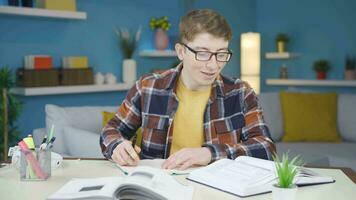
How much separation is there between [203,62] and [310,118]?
7.62ft

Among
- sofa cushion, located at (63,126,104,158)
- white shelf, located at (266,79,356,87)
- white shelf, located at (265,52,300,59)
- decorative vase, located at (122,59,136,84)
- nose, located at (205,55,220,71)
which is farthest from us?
white shelf, located at (265,52,300,59)

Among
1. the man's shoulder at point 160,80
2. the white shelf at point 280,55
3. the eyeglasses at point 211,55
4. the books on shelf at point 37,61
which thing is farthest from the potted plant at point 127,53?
the eyeglasses at point 211,55

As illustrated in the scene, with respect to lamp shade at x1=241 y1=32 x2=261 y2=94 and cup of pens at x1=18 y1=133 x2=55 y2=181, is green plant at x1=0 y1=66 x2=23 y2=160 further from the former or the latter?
lamp shade at x1=241 y1=32 x2=261 y2=94

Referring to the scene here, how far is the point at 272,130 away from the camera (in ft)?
12.7

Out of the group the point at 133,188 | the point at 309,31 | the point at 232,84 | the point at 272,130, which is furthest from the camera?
the point at 309,31

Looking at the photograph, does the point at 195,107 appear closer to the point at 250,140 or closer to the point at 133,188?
the point at 250,140

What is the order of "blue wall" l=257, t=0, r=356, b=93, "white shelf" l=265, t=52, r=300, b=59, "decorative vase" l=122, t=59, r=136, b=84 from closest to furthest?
"decorative vase" l=122, t=59, r=136, b=84 → "blue wall" l=257, t=0, r=356, b=93 → "white shelf" l=265, t=52, r=300, b=59

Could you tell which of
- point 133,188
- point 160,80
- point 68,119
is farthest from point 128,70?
point 133,188

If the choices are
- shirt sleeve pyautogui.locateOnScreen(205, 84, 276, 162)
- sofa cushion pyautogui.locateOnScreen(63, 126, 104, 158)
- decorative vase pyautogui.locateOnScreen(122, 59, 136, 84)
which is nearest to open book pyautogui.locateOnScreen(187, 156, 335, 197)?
shirt sleeve pyautogui.locateOnScreen(205, 84, 276, 162)

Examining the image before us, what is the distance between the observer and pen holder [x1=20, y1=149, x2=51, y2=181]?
1430 mm

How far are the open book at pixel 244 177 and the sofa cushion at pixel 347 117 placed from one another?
2550 millimetres

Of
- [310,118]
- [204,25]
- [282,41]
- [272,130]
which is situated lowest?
[272,130]

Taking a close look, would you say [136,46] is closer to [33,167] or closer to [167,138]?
[167,138]

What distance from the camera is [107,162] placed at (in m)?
1.67
